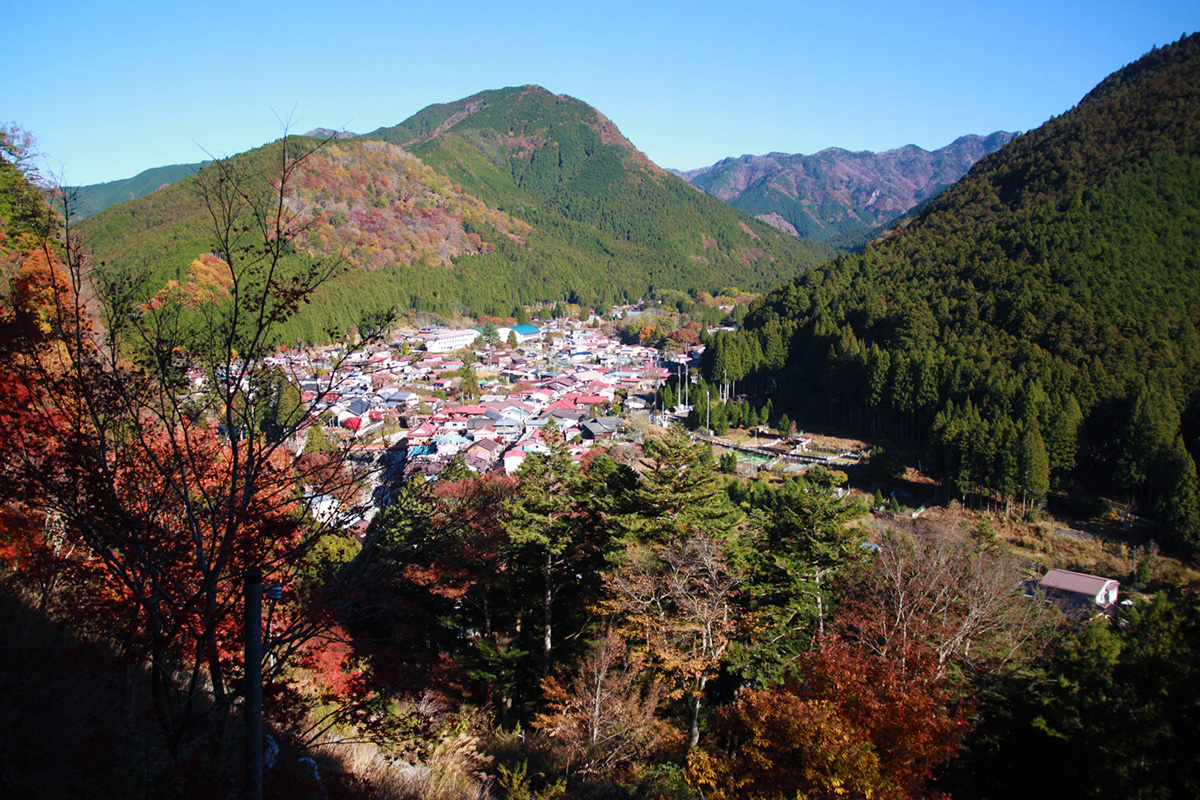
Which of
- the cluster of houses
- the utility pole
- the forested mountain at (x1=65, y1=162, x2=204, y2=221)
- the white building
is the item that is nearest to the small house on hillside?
the cluster of houses

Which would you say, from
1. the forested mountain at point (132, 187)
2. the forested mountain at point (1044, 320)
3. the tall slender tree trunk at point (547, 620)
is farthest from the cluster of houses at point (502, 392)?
the forested mountain at point (132, 187)

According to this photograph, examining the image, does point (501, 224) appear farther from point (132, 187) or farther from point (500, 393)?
point (132, 187)

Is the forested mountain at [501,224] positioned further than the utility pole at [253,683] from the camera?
Yes

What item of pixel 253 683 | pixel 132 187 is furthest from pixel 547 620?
pixel 132 187

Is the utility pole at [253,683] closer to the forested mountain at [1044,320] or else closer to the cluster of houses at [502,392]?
the cluster of houses at [502,392]

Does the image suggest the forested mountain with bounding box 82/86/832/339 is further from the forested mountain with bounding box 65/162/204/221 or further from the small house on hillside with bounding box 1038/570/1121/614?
the forested mountain with bounding box 65/162/204/221

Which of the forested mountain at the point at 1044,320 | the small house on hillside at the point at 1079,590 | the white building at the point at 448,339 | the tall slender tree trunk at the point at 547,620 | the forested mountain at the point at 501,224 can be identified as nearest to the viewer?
the tall slender tree trunk at the point at 547,620

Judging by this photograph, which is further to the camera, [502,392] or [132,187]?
[132,187]

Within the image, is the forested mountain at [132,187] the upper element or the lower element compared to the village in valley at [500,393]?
upper
